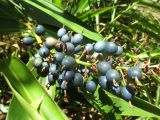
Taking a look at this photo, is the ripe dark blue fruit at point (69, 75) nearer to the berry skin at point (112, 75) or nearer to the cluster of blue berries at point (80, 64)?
the cluster of blue berries at point (80, 64)

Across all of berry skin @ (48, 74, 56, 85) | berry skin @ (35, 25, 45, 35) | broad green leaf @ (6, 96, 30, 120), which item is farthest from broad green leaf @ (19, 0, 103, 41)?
broad green leaf @ (6, 96, 30, 120)

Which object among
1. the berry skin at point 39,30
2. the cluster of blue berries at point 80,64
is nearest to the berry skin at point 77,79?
the cluster of blue berries at point 80,64

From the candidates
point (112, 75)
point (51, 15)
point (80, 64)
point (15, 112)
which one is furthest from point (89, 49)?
point (51, 15)

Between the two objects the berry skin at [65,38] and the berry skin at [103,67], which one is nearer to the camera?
the berry skin at [103,67]

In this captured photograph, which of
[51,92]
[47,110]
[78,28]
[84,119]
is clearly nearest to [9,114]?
[47,110]

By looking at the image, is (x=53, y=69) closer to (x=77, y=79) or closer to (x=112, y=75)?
(x=77, y=79)

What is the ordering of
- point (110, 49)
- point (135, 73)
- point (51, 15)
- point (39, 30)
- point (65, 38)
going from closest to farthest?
1. point (135, 73)
2. point (110, 49)
3. point (65, 38)
4. point (39, 30)
5. point (51, 15)
